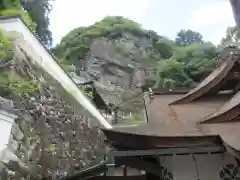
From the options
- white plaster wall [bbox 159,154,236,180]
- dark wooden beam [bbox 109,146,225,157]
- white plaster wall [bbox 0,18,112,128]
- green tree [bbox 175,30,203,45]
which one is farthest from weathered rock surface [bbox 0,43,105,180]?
green tree [bbox 175,30,203,45]

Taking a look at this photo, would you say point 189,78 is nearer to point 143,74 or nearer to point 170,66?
point 170,66

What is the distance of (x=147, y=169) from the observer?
4.36m

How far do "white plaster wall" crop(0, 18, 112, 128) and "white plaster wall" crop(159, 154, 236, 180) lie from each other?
663 cm

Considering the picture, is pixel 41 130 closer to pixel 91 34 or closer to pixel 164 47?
pixel 91 34

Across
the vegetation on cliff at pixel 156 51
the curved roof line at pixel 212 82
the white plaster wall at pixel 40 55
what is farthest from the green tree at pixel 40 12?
the curved roof line at pixel 212 82

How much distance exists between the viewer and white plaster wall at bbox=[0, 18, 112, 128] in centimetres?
888

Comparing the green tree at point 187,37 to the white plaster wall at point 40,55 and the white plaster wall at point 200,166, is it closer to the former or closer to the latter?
the white plaster wall at point 40,55

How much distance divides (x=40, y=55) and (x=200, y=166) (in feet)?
23.7

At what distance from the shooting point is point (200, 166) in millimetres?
4324

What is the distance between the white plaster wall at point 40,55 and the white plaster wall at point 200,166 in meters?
6.63

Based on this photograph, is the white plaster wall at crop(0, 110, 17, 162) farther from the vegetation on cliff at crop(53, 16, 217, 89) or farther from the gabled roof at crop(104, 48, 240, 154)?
the vegetation on cliff at crop(53, 16, 217, 89)

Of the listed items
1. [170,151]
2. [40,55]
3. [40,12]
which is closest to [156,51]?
[40,12]

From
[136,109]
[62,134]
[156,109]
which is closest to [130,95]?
[136,109]

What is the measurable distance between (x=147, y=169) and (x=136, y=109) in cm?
2798
